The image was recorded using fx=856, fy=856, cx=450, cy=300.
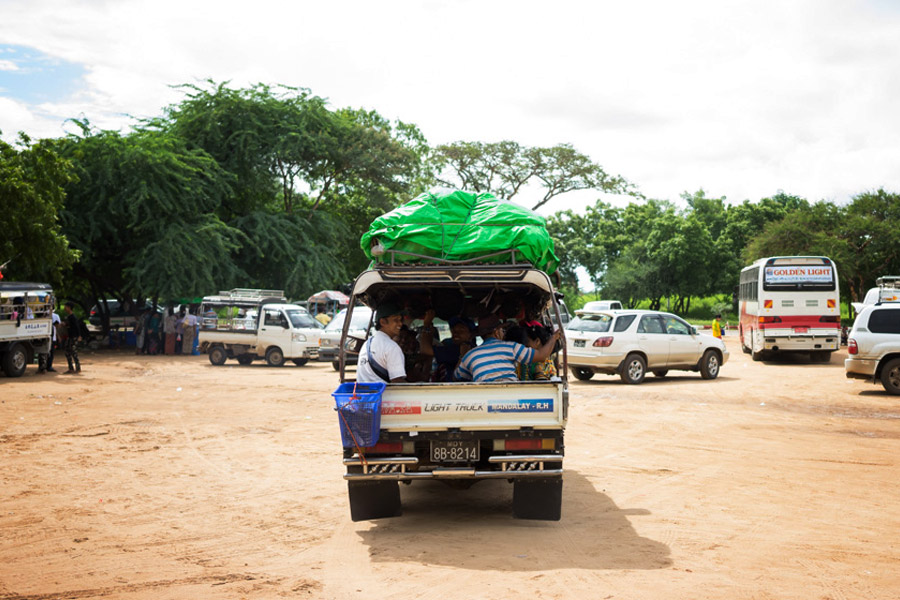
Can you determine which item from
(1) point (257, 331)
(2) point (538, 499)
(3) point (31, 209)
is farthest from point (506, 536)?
(3) point (31, 209)

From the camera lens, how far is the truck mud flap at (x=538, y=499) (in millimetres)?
7352

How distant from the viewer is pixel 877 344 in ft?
56.3

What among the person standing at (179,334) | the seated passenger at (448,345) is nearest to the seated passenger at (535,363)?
the seated passenger at (448,345)

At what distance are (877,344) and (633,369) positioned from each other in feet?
17.0

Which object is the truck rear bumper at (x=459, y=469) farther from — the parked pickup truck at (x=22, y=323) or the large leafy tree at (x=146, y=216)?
the large leafy tree at (x=146, y=216)

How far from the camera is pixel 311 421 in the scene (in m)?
14.5

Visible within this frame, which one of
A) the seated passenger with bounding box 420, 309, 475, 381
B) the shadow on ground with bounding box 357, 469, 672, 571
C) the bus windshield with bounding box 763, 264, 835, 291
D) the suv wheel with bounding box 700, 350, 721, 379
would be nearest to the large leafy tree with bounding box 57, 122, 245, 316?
the suv wheel with bounding box 700, 350, 721, 379

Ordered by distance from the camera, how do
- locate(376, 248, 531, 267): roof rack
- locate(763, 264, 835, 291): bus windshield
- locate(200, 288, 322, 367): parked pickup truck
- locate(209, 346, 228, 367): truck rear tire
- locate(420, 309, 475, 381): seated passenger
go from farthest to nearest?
1. locate(209, 346, 228, 367): truck rear tire
2. locate(200, 288, 322, 367): parked pickup truck
3. locate(763, 264, 835, 291): bus windshield
4. locate(420, 309, 475, 381): seated passenger
5. locate(376, 248, 531, 267): roof rack

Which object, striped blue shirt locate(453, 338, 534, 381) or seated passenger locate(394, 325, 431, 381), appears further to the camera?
seated passenger locate(394, 325, 431, 381)

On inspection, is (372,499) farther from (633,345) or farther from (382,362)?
(633,345)

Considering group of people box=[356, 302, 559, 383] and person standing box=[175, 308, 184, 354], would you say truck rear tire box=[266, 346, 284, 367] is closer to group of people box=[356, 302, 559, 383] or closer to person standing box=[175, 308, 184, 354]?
person standing box=[175, 308, 184, 354]

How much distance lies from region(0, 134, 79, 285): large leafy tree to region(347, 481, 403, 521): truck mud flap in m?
22.0

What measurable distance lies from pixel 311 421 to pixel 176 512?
6465 mm

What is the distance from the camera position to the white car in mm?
19750
